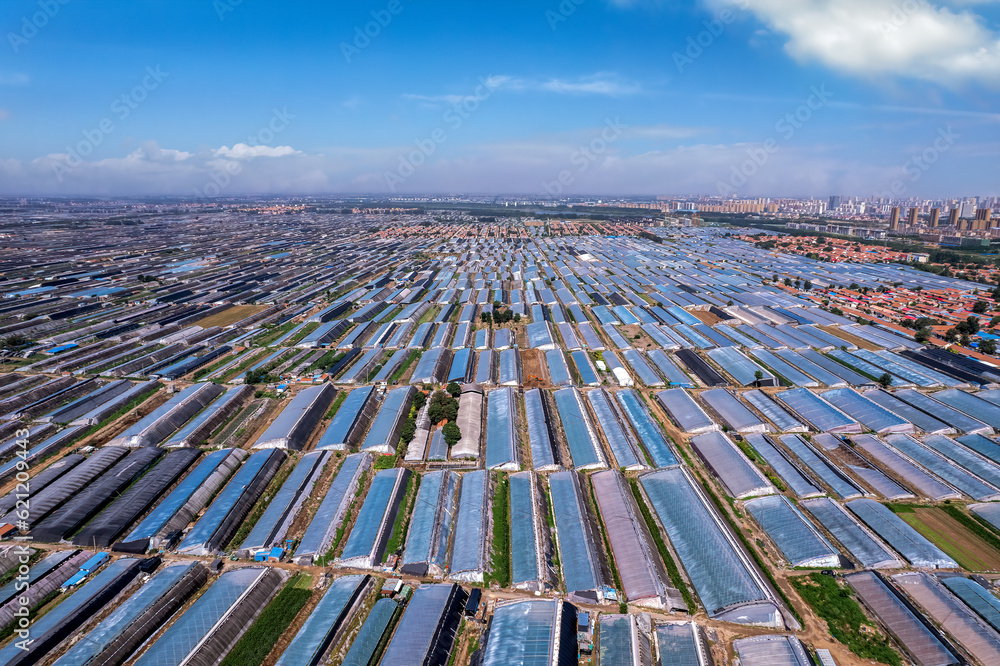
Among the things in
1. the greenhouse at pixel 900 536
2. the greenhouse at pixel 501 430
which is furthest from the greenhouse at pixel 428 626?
the greenhouse at pixel 900 536

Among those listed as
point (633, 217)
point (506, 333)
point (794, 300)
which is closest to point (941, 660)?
point (506, 333)

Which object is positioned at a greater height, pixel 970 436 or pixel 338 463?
pixel 970 436

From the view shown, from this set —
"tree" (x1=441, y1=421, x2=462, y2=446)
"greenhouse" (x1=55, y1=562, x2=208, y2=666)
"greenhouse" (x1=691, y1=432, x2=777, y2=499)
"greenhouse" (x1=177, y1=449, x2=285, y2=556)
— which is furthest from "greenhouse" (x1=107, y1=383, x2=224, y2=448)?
"greenhouse" (x1=691, y1=432, x2=777, y2=499)

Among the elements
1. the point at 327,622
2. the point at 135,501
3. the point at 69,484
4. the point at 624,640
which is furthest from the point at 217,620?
the point at 69,484

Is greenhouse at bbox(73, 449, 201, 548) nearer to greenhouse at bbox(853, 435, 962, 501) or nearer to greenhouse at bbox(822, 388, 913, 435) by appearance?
greenhouse at bbox(853, 435, 962, 501)

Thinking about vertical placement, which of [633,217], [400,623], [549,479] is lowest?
[400,623]

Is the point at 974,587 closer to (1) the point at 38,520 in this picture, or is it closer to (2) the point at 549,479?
(2) the point at 549,479
